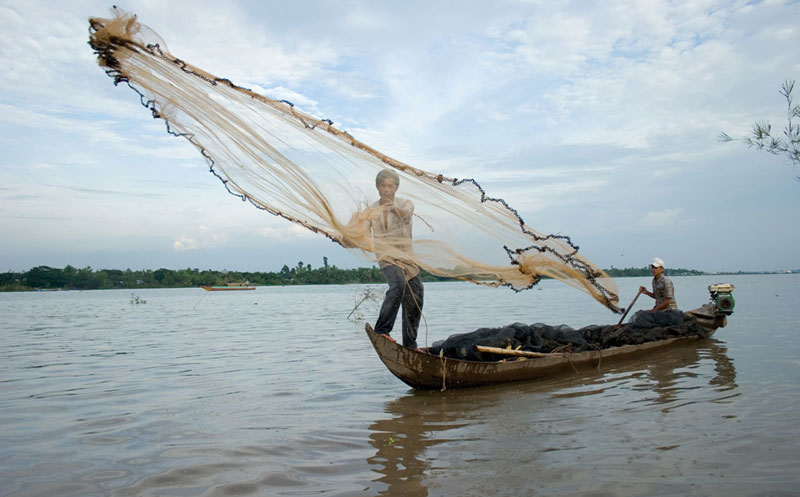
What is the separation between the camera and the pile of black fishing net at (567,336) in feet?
20.0

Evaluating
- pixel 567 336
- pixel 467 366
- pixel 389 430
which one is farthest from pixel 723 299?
pixel 389 430

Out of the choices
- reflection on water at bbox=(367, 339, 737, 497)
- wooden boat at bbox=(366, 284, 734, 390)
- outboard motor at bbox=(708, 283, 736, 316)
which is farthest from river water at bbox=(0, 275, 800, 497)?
outboard motor at bbox=(708, 283, 736, 316)

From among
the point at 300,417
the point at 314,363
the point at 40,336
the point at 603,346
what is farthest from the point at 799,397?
the point at 40,336

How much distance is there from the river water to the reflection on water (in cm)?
2

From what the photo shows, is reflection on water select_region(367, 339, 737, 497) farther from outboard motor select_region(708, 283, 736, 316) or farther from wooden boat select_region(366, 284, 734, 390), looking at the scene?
outboard motor select_region(708, 283, 736, 316)

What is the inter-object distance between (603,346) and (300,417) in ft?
14.5

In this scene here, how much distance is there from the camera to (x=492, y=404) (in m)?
5.27

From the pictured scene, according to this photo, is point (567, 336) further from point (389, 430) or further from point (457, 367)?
point (389, 430)

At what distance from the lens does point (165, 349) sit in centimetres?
1026

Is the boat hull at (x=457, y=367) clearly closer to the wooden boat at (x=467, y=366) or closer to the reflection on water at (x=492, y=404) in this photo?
the wooden boat at (x=467, y=366)

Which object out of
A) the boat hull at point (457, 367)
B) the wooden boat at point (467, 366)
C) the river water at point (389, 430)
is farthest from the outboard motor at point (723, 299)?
the boat hull at point (457, 367)

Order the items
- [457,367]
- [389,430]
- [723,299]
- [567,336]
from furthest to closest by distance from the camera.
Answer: [723,299] → [567,336] → [457,367] → [389,430]

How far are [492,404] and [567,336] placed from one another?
228 cm

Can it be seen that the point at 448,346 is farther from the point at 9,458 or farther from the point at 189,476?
the point at 9,458
